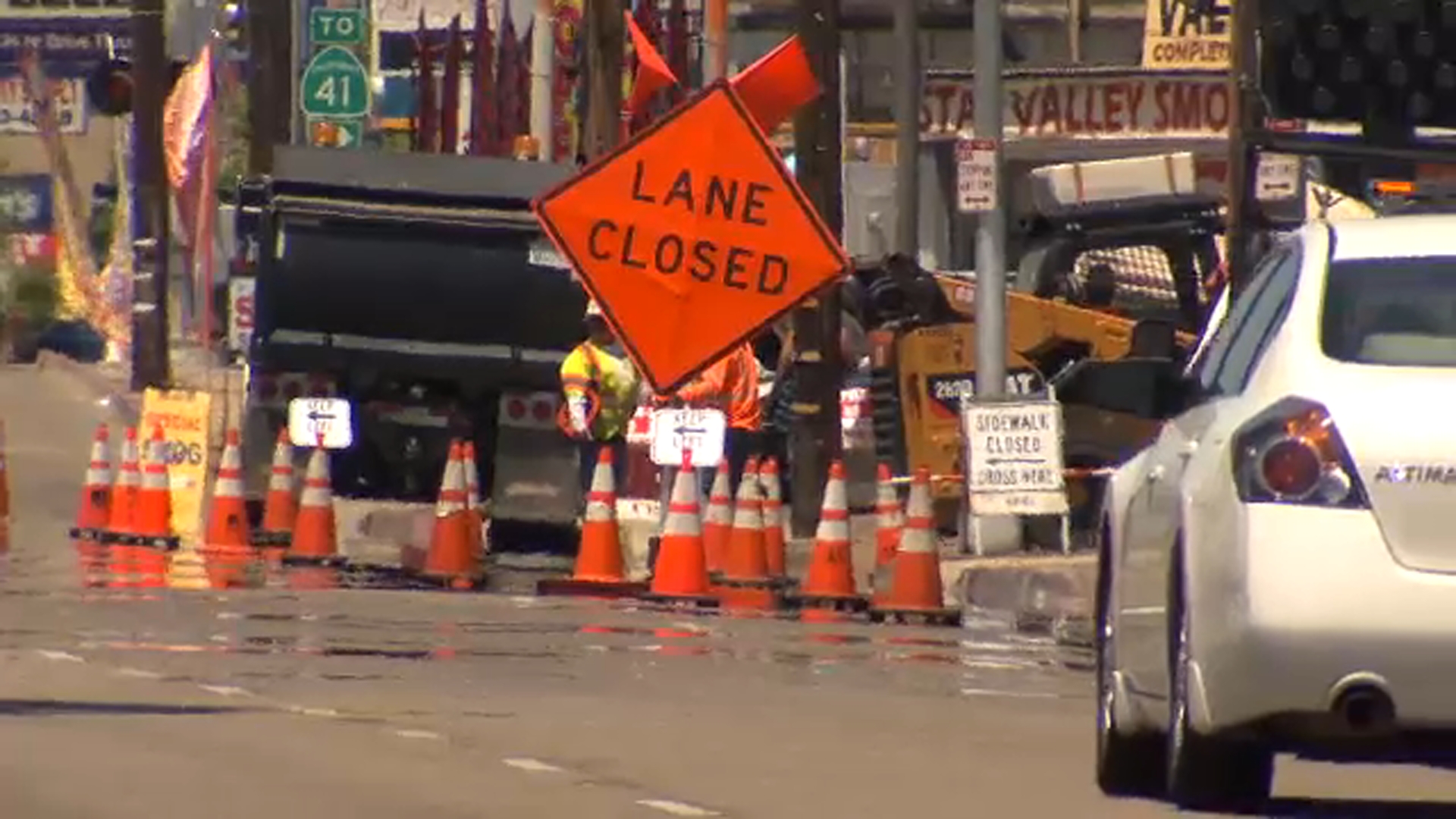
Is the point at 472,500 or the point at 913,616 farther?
the point at 472,500

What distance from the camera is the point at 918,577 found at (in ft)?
72.2

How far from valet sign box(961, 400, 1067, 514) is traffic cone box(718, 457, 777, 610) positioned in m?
1.80

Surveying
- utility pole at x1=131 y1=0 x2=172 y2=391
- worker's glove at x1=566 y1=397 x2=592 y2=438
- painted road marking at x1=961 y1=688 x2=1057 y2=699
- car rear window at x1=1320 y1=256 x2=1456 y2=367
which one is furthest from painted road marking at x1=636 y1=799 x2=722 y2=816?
utility pole at x1=131 y1=0 x2=172 y2=391

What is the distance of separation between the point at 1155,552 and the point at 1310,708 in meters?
1.31

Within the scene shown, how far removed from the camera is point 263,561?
83.2 feet

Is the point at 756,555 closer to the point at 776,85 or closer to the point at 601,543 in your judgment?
the point at 601,543

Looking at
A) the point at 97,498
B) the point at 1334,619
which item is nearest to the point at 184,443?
the point at 97,498

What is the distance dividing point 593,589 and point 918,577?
1.98m

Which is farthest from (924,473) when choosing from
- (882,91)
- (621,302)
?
(882,91)

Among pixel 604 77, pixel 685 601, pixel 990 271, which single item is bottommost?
pixel 685 601

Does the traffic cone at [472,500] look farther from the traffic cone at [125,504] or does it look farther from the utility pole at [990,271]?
the utility pole at [990,271]

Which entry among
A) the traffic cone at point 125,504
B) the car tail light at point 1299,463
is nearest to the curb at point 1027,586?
the traffic cone at point 125,504

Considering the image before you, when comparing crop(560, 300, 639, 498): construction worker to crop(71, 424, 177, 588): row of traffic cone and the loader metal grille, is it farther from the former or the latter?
the loader metal grille

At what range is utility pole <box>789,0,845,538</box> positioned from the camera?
27.9m
